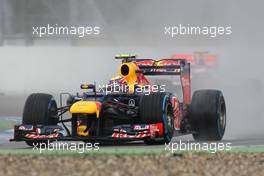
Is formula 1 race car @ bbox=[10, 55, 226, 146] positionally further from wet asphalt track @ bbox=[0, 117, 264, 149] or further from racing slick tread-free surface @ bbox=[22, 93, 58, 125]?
wet asphalt track @ bbox=[0, 117, 264, 149]

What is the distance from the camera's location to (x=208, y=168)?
12383mm

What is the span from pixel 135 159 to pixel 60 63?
20978mm

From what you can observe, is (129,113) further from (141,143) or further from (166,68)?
(166,68)

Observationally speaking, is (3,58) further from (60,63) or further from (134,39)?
(134,39)

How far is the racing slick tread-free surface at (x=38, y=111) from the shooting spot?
55.5 ft

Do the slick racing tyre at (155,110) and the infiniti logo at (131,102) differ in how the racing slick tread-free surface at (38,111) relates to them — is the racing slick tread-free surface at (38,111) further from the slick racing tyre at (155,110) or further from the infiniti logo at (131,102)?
Result: the slick racing tyre at (155,110)

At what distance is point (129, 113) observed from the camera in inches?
661

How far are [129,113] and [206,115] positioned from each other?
180cm

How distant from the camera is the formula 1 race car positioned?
53.5 feet

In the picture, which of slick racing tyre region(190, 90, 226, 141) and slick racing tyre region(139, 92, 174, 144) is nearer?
slick racing tyre region(139, 92, 174, 144)

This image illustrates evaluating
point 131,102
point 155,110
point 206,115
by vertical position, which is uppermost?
point 131,102

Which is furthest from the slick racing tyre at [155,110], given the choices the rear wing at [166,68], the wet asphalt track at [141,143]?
the rear wing at [166,68]

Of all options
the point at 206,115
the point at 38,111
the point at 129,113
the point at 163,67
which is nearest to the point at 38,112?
the point at 38,111

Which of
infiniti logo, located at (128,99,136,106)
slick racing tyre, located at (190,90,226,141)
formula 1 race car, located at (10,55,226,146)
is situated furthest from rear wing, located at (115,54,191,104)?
infiniti logo, located at (128,99,136,106)
